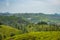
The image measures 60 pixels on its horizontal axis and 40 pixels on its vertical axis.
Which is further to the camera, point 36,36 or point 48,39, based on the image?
point 36,36

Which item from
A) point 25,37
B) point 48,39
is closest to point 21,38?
point 25,37

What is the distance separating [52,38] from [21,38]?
8.96m

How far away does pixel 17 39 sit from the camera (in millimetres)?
43875

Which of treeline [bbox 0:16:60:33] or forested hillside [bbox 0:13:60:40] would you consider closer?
forested hillside [bbox 0:13:60:40]

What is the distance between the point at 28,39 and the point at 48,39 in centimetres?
562

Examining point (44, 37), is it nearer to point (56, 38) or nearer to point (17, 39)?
point (56, 38)

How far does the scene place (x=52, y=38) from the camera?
40.4 metres

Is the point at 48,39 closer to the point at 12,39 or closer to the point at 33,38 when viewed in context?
the point at 33,38

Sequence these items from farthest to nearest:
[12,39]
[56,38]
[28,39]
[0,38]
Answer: [0,38] → [12,39] → [28,39] → [56,38]

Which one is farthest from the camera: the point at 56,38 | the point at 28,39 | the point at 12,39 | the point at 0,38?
the point at 0,38

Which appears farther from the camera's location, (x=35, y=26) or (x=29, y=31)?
(x=35, y=26)

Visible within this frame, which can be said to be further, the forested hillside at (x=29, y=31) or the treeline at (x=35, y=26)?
the treeline at (x=35, y=26)

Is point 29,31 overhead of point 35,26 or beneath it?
overhead

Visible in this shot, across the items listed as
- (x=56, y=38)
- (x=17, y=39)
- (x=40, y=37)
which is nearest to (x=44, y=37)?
(x=40, y=37)
